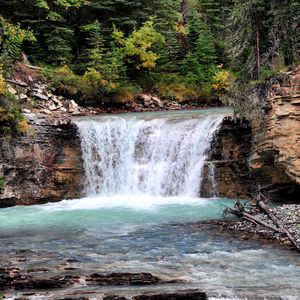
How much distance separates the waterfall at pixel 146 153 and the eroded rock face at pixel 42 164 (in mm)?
601

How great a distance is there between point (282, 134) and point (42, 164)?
32.1 ft

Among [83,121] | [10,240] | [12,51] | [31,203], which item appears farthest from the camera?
[12,51]

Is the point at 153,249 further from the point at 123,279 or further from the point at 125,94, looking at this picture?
the point at 125,94

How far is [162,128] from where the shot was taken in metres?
22.0

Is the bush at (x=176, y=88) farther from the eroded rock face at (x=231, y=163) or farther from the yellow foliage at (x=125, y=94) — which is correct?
the eroded rock face at (x=231, y=163)

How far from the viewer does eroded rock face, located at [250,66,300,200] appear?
16.9m

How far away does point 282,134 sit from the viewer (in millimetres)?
17109

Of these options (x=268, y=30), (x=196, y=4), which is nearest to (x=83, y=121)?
(x=268, y=30)

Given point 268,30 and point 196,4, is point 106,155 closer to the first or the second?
point 268,30

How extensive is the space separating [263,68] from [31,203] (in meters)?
10.7

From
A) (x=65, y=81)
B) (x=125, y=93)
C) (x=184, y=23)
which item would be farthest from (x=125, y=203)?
(x=184, y=23)

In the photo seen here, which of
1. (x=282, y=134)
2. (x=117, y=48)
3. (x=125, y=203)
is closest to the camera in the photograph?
(x=282, y=134)

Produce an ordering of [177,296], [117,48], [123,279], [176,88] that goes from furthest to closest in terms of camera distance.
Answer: [176,88], [117,48], [123,279], [177,296]

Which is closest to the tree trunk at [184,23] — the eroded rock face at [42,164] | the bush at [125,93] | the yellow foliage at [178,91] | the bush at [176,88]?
the bush at [176,88]
